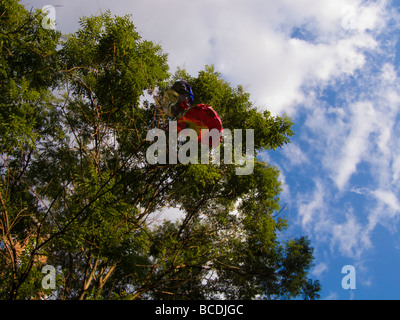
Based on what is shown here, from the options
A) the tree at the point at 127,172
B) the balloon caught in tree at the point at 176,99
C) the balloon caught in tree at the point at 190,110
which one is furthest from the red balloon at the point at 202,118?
the tree at the point at 127,172

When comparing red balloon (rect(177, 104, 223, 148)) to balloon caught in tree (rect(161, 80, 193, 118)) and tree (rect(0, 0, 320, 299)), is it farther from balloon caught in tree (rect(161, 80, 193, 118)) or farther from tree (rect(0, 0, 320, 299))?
tree (rect(0, 0, 320, 299))

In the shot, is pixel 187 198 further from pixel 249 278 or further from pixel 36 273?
pixel 36 273

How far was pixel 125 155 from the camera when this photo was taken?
7.39 meters

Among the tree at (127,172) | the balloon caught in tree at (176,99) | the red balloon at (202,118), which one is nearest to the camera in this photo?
the balloon caught in tree at (176,99)

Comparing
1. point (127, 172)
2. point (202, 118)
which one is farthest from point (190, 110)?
point (127, 172)

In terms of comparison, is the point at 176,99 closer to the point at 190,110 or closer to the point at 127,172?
the point at 190,110

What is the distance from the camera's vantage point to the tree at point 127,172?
5730mm

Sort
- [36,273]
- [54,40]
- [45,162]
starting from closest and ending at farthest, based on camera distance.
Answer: [36,273] < [54,40] < [45,162]

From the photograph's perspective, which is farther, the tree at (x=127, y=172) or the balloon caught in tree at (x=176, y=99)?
the tree at (x=127, y=172)

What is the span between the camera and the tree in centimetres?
573

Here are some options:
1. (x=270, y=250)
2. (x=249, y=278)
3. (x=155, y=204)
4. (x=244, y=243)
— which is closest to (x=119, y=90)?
(x=155, y=204)

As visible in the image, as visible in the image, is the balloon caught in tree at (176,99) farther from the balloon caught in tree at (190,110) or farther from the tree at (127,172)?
the tree at (127,172)

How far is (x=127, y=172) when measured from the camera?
24.2ft

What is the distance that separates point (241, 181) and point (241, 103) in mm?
2027
